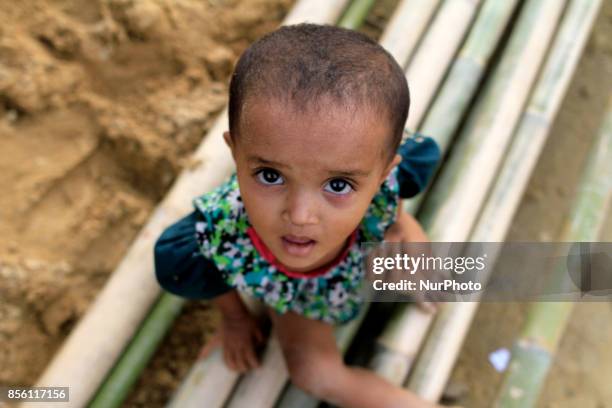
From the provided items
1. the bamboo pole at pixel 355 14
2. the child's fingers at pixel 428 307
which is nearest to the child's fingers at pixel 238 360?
the child's fingers at pixel 428 307

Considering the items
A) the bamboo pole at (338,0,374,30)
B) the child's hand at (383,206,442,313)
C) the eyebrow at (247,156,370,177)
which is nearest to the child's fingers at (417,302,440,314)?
the child's hand at (383,206,442,313)

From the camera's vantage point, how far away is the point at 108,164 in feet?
5.20

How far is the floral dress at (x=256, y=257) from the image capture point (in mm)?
1040

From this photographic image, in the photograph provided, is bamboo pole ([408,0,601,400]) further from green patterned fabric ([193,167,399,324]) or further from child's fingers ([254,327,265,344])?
→ child's fingers ([254,327,265,344])

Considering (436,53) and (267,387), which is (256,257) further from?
(436,53)

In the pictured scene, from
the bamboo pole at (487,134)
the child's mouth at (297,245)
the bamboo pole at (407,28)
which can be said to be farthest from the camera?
the bamboo pole at (407,28)

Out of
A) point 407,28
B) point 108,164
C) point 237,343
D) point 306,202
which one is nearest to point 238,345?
point 237,343

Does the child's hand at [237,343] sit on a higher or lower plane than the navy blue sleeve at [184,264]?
lower

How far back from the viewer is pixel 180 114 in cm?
162

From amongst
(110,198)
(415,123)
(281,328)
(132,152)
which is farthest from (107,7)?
(281,328)

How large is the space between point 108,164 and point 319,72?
3.26 ft

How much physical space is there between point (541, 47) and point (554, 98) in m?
0.13

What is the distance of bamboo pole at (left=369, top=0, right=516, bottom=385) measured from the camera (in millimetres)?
1194

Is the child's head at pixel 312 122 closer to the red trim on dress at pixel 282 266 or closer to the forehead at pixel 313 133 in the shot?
the forehead at pixel 313 133
